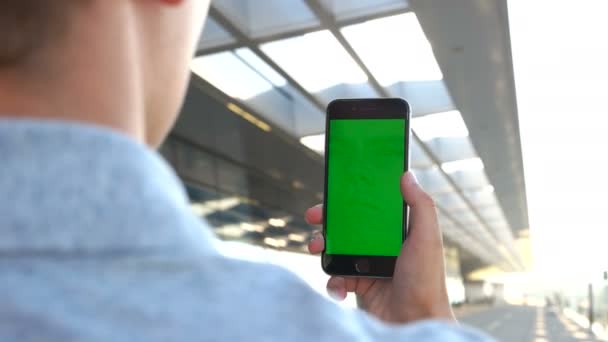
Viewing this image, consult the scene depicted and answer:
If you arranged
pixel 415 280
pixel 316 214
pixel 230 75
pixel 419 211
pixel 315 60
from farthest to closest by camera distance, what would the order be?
1. pixel 230 75
2. pixel 315 60
3. pixel 316 214
4. pixel 419 211
5. pixel 415 280

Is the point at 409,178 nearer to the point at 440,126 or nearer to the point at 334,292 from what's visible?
the point at 334,292

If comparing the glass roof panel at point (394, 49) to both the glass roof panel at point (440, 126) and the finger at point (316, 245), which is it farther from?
the finger at point (316, 245)

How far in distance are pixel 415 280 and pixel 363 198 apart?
0.44 meters

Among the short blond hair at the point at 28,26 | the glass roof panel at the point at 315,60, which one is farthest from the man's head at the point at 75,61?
the glass roof panel at the point at 315,60

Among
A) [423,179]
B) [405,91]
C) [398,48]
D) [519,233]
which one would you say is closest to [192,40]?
[398,48]

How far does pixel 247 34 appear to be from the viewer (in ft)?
17.4

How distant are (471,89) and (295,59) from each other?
223 centimetres

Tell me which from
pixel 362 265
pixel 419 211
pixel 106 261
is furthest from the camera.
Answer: pixel 362 265

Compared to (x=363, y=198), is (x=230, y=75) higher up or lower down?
higher up

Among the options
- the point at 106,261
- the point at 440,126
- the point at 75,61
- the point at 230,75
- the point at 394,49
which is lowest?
the point at 106,261

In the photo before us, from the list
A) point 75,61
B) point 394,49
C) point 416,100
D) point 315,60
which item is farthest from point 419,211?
point 416,100

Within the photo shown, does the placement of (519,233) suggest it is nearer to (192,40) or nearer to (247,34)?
(247,34)

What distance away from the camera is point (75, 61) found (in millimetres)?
410

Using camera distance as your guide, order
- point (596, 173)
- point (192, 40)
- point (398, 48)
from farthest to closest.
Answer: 1. point (596, 173)
2. point (398, 48)
3. point (192, 40)
